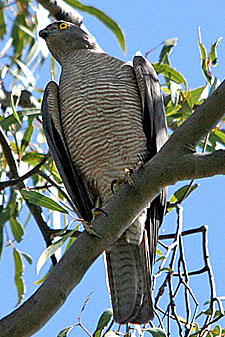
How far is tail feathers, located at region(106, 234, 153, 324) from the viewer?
11.3ft

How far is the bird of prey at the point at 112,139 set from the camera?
3.77 metres

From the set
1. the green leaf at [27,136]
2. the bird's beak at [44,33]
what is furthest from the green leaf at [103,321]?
the bird's beak at [44,33]

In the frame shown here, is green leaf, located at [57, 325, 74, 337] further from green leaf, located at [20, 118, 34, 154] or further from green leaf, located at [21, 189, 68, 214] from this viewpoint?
green leaf, located at [20, 118, 34, 154]

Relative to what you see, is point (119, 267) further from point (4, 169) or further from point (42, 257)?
point (4, 169)

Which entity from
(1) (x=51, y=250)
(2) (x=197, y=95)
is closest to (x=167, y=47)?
(2) (x=197, y=95)

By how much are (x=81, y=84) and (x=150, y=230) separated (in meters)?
0.99

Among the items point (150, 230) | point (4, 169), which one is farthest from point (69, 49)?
point (150, 230)

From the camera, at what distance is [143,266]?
3752 mm

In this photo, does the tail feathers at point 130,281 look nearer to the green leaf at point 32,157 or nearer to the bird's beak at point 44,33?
the green leaf at point 32,157

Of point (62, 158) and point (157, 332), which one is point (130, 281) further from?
point (62, 158)

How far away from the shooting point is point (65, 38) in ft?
15.6

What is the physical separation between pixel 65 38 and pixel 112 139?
113cm

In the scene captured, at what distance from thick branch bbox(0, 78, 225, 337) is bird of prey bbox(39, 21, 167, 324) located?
87 centimetres

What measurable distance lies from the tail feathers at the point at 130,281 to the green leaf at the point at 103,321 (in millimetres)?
36
